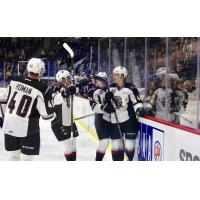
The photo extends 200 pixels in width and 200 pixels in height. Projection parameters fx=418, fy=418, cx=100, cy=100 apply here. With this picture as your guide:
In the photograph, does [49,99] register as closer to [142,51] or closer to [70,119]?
[70,119]

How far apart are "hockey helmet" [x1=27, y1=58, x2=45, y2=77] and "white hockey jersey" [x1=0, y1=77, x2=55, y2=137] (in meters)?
0.07

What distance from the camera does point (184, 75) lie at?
3.02m

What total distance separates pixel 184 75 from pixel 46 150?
3.74ft

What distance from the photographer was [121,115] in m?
3.18

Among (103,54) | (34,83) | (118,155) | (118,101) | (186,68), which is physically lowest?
(118,155)

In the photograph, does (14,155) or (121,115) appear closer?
(14,155)

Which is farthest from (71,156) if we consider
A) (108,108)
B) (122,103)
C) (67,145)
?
(122,103)

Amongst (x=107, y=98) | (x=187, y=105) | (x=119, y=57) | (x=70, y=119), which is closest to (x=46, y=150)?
(x=70, y=119)

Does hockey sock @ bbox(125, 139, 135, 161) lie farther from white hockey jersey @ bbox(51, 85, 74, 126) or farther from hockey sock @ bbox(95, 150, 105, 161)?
white hockey jersey @ bbox(51, 85, 74, 126)

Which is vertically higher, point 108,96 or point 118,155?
point 108,96

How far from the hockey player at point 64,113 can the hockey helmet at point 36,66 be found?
0.12 m

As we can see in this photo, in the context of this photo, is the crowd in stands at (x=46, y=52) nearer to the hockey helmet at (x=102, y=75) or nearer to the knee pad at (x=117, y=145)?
the hockey helmet at (x=102, y=75)

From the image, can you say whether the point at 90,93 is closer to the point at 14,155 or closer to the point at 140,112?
the point at 140,112

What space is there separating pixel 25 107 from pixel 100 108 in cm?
56
